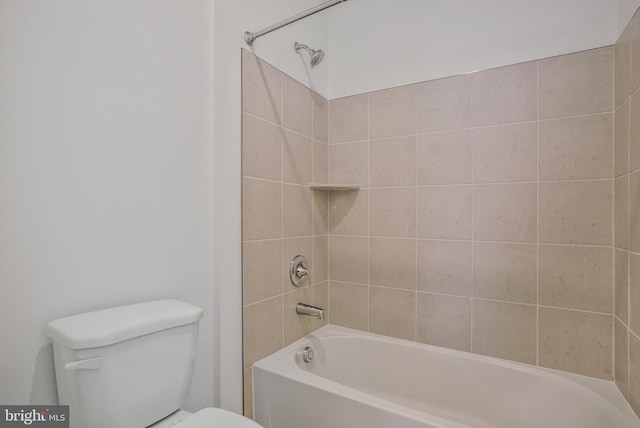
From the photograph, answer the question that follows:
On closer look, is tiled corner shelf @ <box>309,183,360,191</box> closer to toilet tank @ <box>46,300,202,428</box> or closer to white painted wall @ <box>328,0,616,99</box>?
white painted wall @ <box>328,0,616,99</box>

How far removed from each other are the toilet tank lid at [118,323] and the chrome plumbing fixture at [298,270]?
705 mm

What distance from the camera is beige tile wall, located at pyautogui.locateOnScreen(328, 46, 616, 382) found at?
1369mm

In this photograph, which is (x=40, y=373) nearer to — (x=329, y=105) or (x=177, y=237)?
(x=177, y=237)

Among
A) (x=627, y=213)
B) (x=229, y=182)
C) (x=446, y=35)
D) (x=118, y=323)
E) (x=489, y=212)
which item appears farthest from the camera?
(x=446, y=35)

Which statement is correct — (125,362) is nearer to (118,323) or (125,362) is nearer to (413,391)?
(118,323)

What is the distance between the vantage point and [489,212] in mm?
1555

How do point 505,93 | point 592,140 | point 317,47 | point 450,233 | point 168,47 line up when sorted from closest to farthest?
point 168,47 → point 592,140 → point 505,93 → point 450,233 → point 317,47

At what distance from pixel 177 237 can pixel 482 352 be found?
1.55 m

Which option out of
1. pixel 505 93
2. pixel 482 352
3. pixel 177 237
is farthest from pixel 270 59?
pixel 482 352

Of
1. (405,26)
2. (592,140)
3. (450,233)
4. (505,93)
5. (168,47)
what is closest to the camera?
(168,47)

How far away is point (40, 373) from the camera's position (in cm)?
84

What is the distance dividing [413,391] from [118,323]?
1.46m

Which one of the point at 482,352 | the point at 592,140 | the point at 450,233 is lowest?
the point at 482,352

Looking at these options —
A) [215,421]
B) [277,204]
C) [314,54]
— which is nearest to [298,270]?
[277,204]
